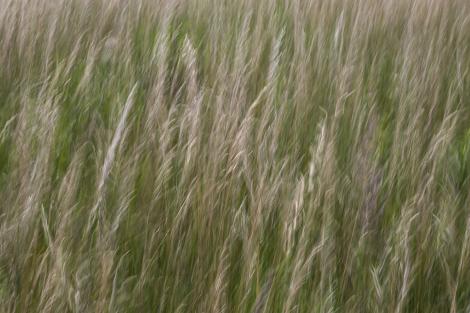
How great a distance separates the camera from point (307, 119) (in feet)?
6.71

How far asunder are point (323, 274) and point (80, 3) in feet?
4.81

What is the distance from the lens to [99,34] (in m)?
2.53

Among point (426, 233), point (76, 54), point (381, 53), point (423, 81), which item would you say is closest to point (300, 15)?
point (381, 53)

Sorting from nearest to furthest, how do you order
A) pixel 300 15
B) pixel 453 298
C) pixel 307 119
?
pixel 453 298 → pixel 307 119 → pixel 300 15

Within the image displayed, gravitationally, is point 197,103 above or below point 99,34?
below

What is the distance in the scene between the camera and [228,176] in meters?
1.74

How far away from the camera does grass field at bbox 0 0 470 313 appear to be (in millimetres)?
1508

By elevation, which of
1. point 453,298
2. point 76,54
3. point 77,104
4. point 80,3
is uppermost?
point 80,3

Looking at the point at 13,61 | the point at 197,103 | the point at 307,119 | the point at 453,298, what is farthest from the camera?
the point at 13,61

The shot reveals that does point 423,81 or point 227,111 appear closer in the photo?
point 227,111

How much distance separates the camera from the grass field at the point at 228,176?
151 centimetres

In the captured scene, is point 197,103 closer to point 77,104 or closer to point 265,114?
point 265,114

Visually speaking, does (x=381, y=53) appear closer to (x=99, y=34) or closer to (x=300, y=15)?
(x=300, y=15)

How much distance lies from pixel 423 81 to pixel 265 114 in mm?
553
